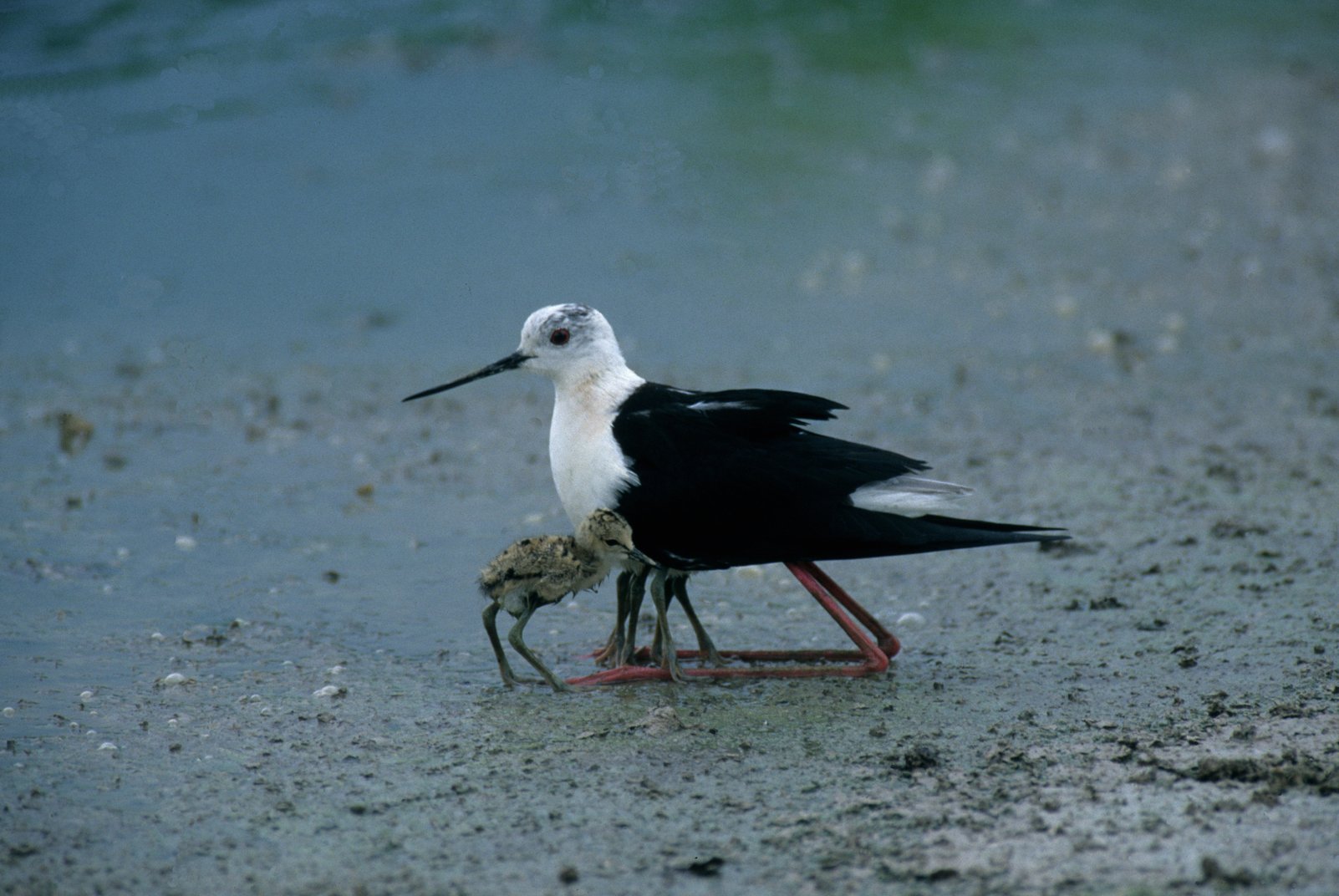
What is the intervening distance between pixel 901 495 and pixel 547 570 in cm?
120

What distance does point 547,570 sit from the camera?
16.4 feet

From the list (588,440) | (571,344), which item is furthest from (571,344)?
(588,440)

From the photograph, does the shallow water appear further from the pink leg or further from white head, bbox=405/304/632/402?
white head, bbox=405/304/632/402

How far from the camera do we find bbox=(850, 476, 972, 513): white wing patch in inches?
203

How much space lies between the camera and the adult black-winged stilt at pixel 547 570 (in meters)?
4.98

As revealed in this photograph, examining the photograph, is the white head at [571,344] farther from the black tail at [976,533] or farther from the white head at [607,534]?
the black tail at [976,533]

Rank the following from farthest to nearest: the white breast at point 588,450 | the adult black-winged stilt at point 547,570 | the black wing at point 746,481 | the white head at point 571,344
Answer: the white head at point 571,344
the white breast at point 588,450
the black wing at point 746,481
the adult black-winged stilt at point 547,570

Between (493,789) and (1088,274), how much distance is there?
268 inches

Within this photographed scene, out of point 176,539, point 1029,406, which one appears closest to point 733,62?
point 1029,406

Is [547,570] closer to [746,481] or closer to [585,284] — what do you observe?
[746,481]

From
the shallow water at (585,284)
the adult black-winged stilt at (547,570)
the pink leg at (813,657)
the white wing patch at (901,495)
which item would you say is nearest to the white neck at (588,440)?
the adult black-winged stilt at (547,570)

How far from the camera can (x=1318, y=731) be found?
173 inches

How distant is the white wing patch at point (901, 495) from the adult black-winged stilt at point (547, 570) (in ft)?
2.51

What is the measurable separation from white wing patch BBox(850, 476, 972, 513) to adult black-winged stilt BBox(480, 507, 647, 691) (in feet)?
2.51
